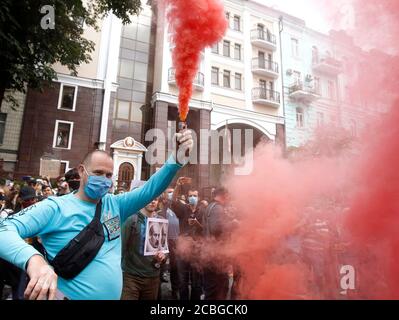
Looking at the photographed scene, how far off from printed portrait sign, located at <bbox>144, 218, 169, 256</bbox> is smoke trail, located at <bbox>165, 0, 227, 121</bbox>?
1960 mm

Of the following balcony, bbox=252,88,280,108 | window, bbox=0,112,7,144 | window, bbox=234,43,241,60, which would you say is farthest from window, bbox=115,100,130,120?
balcony, bbox=252,88,280,108

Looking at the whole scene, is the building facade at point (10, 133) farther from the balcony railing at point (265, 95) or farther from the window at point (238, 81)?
the balcony railing at point (265, 95)

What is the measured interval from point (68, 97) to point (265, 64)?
1508cm

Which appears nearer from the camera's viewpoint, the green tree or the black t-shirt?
the black t-shirt

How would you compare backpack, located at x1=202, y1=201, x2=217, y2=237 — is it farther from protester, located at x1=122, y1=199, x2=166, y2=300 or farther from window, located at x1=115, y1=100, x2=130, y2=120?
window, located at x1=115, y1=100, x2=130, y2=120

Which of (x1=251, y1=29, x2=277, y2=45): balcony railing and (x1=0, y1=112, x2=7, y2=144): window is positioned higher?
(x1=251, y1=29, x2=277, y2=45): balcony railing

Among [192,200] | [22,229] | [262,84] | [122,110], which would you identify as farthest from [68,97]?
[22,229]

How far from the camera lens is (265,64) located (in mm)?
23781

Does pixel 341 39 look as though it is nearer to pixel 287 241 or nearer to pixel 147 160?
pixel 287 241

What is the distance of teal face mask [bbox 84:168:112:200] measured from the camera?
7.19 feet

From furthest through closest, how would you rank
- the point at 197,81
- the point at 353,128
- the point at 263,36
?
the point at 263,36 < the point at 197,81 < the point at 353,128

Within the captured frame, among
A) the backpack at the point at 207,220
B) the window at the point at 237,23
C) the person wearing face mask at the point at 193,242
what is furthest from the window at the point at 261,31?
the backpack at the point at 207,220

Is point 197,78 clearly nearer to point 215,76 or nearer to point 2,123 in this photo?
point 215,76
